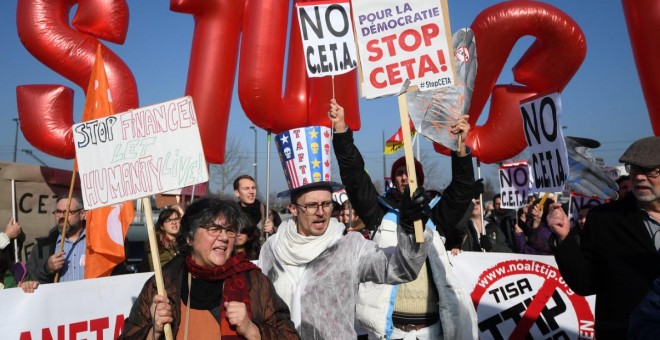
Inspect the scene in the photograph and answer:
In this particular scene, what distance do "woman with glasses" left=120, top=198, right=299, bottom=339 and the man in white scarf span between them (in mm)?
449

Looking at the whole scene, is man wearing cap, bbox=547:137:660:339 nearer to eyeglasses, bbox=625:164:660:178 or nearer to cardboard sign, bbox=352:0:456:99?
eyeglasses, bbox=625:164:660:178

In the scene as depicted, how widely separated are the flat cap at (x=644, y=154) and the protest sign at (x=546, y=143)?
5.43 feet

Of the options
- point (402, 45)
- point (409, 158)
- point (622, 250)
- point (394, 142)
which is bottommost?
point (622, 250)

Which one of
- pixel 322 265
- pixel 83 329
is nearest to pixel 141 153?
pixel 322 265

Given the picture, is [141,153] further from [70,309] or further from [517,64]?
[517,64]

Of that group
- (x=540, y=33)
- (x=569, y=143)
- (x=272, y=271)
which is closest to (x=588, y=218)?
(x=272, y=271)

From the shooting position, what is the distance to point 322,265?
3402mm

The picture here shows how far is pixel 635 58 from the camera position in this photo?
8.43m

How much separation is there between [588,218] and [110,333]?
11.5 ft

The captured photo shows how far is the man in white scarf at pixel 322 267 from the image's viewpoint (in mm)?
3287

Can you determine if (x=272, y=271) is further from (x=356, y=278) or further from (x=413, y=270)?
(x=413, y=270)

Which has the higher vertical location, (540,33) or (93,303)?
(540,33)

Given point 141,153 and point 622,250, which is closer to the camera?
point 622,250

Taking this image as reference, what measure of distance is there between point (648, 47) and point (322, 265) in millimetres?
6776
